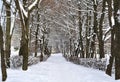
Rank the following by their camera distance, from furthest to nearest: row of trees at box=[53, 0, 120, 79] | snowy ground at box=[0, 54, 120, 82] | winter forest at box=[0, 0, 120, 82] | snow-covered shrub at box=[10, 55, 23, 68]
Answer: snow-covered shrub at box=[10, 55, 23, 68] → row of trees at box=[53, 0, 120, 79] → winter forest at box=[0, 0, 120, 82] → snowy ground at box=[0, 54, 120, 82]

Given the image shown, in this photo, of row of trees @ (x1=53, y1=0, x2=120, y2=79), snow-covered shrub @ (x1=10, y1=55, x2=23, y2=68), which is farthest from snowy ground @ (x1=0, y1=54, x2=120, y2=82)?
snow-covered shrub @ (x1=10, y1=55, x2=23, y2=68)

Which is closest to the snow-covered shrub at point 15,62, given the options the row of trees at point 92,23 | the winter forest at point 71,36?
the winter forest at point 71,36

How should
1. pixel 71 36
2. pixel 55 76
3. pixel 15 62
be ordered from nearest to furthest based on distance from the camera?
1. pixel 55 76
2. pixel 15 62
3. pixel 71 36

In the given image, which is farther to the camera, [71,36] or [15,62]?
[71,36]

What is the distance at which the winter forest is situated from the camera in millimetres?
17453

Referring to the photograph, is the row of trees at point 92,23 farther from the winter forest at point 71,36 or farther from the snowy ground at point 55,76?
the snowy ground at point 55,76

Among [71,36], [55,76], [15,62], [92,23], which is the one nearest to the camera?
[55,76]

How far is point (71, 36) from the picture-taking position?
61125 millimetres

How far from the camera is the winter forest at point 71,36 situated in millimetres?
17453

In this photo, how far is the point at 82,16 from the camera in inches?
1881

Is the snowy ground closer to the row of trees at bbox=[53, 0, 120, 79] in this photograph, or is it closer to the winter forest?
the winter forest

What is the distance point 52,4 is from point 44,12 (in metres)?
2.44

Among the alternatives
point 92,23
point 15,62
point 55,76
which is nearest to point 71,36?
point 92,23

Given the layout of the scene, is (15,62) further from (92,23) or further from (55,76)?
(92,23)
